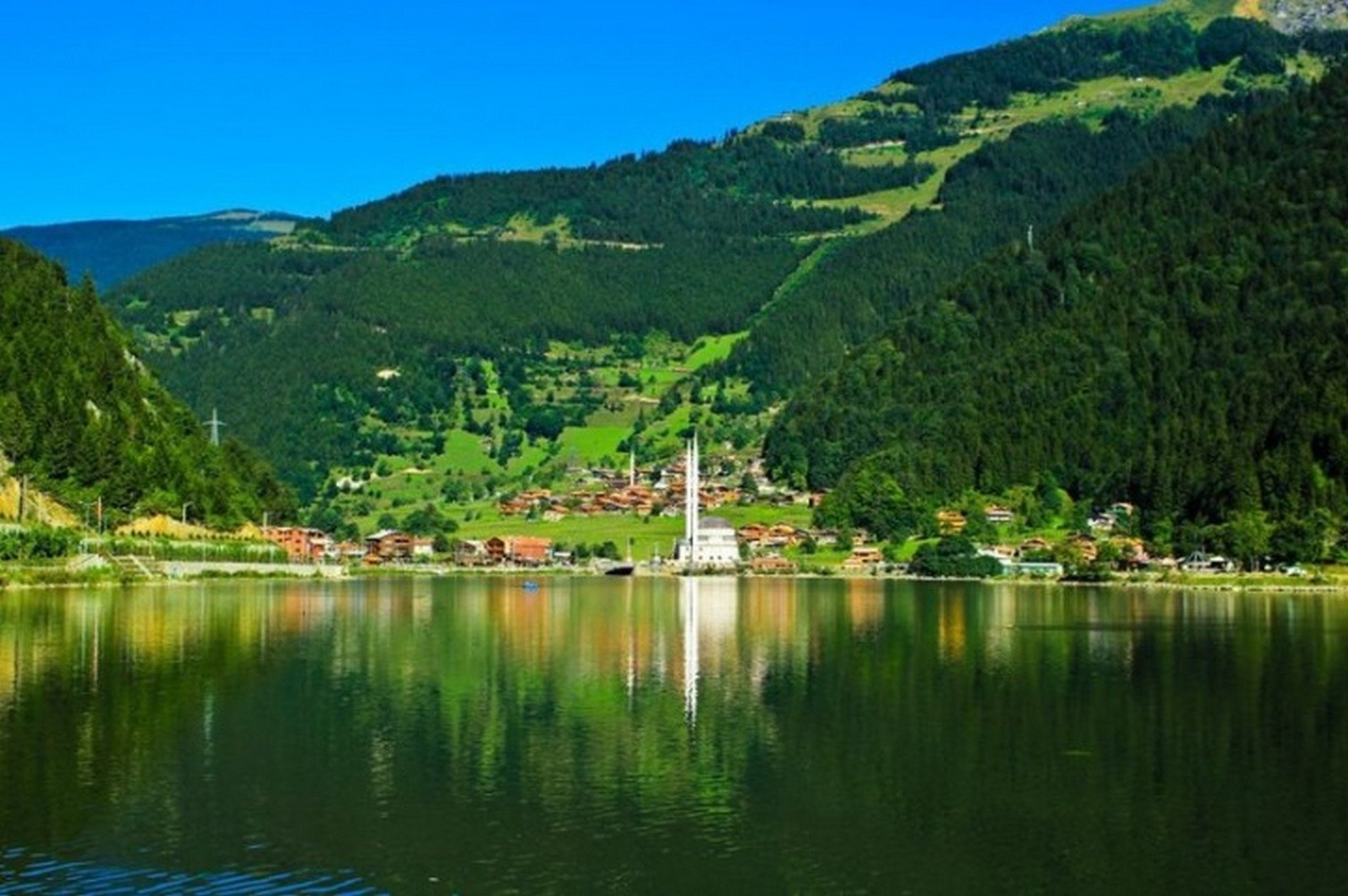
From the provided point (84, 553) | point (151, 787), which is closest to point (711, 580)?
point (84, 553)

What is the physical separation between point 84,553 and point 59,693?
86.4 meters

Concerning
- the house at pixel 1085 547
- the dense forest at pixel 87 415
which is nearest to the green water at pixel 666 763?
the dense forest at pixel 87 415

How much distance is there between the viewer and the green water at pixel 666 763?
117 feet

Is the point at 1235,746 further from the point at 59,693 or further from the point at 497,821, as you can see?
the point at 59,693

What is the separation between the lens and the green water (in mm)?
35750

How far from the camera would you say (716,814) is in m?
40.6

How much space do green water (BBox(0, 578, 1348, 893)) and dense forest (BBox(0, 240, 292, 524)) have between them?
6260 cm

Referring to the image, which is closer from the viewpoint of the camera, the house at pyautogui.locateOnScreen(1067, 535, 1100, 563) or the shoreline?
the shoreline

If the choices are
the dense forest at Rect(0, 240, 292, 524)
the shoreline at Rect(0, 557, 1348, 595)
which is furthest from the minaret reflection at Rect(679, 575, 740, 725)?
the dense forest at Rect(0, 240, 292, 524)

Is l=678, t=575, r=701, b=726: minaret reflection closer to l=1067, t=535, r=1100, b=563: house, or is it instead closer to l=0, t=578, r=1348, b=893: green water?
l=0, t=578, r=1348, b=893: green water

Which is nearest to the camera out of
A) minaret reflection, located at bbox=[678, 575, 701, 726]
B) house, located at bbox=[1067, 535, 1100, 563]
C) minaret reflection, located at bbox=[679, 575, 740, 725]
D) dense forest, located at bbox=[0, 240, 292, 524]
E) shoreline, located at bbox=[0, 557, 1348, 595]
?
minaret reflection, located at bbox=[678, 575, 701, 726]

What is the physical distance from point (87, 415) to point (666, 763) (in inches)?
4879

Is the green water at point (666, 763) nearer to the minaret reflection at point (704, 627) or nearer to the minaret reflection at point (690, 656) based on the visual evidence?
the minaret reflection at point (690, 656)

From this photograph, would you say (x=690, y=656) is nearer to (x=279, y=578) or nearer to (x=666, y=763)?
(x=666, y=763)
